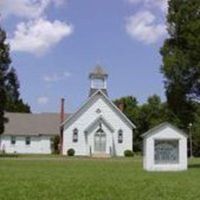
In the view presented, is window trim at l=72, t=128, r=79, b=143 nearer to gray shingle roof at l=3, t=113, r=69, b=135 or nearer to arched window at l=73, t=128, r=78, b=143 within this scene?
arched window at l=73, t=128, r=78, b=143

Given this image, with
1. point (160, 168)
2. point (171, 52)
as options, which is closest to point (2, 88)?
point (171, 52)

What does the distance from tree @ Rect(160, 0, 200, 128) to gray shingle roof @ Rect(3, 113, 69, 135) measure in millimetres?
53388

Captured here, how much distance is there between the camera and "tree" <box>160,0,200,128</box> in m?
44.5

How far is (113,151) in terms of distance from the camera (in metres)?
81.8

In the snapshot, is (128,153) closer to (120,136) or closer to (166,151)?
(120,136)

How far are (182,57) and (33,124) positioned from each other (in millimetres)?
59963

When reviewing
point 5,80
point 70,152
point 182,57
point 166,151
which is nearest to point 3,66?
point 5,80

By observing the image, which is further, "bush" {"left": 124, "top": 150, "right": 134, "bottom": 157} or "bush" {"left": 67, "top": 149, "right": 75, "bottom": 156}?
"bush" {"left": 67, "top": 149, "right": 75, "bottom": 156}

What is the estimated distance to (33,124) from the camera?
102 m

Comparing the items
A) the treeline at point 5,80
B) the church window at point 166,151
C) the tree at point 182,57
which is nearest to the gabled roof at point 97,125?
the treeline at point 5,80

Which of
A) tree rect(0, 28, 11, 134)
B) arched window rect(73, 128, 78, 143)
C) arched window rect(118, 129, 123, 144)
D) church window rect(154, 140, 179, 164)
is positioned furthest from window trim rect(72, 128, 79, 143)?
church window rect(154, 140, 179, 164)

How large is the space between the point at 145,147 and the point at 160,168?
166 centimetres

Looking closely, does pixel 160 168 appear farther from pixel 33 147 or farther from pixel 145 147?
pixel 33 147

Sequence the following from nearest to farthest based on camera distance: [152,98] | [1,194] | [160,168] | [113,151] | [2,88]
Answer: [1,194] → [160,168] → [2,88] → [113,151] → [152,98]
